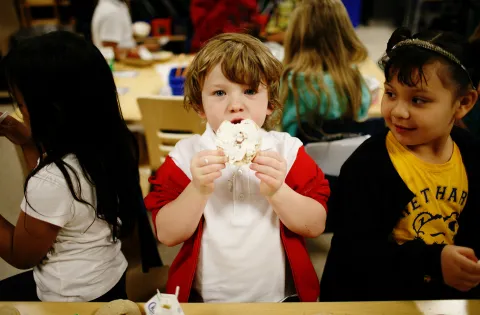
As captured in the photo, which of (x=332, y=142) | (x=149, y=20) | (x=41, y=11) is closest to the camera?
(x=332, y=142)

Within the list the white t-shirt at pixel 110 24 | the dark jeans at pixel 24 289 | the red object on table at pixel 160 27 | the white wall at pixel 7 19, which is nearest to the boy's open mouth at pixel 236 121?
the dark jeans at pixel 24 289

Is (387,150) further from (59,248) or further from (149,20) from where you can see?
(149,20)

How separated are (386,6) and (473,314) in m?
7.70

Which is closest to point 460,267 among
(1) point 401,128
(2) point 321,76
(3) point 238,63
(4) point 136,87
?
(1) point 401,128

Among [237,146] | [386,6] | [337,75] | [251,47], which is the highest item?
[251,47]

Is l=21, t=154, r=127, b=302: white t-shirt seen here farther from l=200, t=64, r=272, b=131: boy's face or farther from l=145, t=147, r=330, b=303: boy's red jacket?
l=200, t=64, r=272, b=131: boy's face

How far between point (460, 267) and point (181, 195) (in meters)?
0.73

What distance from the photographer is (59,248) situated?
3.94 feet

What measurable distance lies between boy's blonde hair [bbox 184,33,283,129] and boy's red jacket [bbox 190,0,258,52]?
1.95m

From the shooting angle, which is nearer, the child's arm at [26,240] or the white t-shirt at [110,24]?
the child's arm at [26,240]

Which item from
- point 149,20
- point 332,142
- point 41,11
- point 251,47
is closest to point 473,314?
point 251,47

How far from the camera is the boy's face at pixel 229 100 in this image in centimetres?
104

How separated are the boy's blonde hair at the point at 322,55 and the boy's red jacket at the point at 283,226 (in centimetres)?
104

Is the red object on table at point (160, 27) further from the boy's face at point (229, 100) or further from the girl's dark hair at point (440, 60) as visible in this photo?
the girl's dark hair at point (440, 60)
